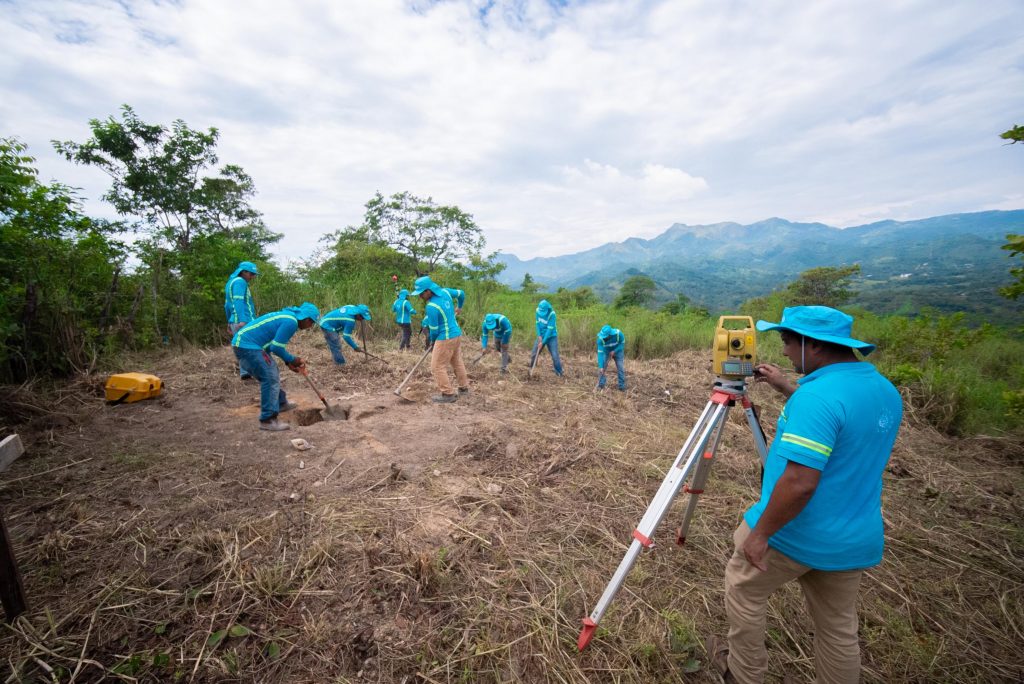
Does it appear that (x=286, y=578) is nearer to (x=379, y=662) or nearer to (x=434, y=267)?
(x=379, y=662)

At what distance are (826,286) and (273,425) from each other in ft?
89.3

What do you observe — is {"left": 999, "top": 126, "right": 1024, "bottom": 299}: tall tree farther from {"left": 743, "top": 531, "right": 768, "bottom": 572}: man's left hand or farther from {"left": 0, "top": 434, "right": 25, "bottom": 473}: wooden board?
{"left": 0, "top": 434, "right": 25, "bottom": 473}: wooden board

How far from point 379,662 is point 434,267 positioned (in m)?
17.2

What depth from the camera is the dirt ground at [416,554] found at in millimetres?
1921

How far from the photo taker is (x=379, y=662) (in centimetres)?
187

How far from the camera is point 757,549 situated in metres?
1.50

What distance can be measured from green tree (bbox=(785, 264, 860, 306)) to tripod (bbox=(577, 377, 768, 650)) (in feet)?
74.7

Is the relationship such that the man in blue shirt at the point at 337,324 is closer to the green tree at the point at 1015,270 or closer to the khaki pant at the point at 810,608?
the khaki pant at the point at 810,608

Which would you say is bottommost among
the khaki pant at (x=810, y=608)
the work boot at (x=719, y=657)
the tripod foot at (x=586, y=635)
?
the work boot at (x=719, y=657)

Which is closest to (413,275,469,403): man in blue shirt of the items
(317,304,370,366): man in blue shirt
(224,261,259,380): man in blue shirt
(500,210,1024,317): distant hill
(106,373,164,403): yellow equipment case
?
→ (317,304,370,366): man in blue shirt

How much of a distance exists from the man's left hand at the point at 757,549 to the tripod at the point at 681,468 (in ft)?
1.00

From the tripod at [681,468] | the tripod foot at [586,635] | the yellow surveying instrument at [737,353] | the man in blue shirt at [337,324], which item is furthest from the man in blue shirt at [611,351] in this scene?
the tripod foot at [586,635]

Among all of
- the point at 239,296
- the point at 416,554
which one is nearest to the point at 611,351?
the point at 416,554

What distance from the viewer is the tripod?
176 centimetres
